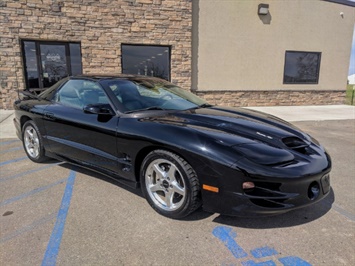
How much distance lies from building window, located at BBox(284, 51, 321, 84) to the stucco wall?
22 centimetres

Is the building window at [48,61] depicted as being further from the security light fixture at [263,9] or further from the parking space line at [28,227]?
the parking space line at [28,227]

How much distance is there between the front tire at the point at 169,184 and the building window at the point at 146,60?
8.34 meters

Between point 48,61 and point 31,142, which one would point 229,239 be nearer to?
point 31,142

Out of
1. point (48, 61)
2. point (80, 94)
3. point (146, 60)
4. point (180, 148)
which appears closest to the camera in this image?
point (180, 148)

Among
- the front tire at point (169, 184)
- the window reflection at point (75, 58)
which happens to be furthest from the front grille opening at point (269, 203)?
the window reflection at point (75, 58)

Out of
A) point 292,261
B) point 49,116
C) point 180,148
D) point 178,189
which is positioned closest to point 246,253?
point 292,261

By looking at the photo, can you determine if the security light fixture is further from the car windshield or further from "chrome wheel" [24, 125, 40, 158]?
"chrome wheel" [24, 125, 40, 158]

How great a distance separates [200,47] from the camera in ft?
36.6

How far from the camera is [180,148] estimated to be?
8.16 feet

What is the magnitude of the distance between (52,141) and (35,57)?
7.39 m

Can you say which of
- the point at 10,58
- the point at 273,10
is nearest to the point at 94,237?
the point at 10,58

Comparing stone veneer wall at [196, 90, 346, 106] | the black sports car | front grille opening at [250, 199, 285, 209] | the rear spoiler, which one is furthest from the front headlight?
stone veneer wall at [196, 90, 346, 106]

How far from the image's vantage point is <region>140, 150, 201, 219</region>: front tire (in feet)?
8.07

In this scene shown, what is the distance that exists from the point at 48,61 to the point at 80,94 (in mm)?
7366
